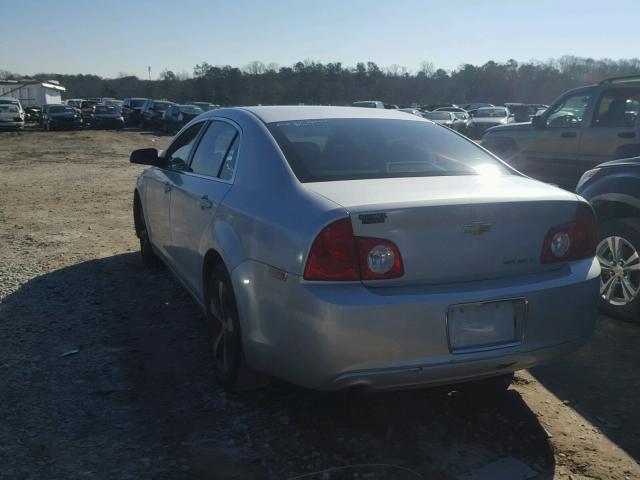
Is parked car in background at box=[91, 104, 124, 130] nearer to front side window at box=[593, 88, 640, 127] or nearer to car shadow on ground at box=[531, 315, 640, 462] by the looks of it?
front side window at box=[593, 88, 640, 127]

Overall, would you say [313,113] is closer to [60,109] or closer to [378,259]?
[378,259]

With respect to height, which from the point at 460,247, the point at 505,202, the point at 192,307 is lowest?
the point at 192,307

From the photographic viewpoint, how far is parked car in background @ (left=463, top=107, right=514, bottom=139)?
28.9m

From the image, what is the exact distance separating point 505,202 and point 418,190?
0.41 meters

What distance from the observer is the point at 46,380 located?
12.5 feet

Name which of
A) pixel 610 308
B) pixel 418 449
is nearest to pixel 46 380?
pixel 418 449

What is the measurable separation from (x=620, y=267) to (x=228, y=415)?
128 inches

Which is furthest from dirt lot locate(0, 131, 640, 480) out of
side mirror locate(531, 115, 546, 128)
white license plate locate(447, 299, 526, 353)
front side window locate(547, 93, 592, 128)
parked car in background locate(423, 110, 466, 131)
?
parked car in background locate(423, 110, 466, 131)

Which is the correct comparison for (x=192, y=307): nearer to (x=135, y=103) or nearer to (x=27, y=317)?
(x=27, y=317)

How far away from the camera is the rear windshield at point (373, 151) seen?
341cm

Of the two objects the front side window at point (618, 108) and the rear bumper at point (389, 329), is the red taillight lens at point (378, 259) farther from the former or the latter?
the front side window at point (618, 108)

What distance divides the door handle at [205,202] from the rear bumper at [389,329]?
0.89 m

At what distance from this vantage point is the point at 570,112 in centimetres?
887

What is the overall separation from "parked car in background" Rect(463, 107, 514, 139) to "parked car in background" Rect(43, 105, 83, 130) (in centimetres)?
2270
